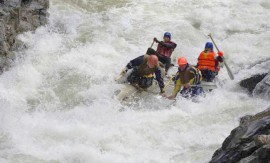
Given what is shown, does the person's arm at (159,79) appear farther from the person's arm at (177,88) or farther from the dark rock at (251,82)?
the dark rock at (251,82)

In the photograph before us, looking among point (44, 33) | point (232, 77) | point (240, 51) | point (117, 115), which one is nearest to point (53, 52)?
point (44, 33)

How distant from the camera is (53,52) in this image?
1082cm

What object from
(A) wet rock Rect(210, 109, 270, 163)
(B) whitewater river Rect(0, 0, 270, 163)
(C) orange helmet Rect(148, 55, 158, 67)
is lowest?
(B) whitewater river Rect(0, 0, 270, 163)

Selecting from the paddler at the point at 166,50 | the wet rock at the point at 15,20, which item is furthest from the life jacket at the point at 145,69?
the wet rock at the point at 15,20

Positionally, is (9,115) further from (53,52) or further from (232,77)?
(232,77)

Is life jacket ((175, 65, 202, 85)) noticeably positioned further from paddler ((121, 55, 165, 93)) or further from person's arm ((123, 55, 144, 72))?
person's arm ((123, 55, 144, 72))

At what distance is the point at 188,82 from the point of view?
9070mm

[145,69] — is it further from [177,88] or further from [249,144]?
[249,144]

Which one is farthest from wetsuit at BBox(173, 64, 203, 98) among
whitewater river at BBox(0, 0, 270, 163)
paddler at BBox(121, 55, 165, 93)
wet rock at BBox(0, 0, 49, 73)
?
wet rock at BBox(0, 0, 49, 73)

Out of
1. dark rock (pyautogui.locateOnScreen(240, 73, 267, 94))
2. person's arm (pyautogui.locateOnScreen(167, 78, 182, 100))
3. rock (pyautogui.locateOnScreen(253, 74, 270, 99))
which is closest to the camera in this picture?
rock (pyautogui.locateOnScreen(253, 74, 270, 99))

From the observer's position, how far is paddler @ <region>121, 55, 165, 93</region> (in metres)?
8.91

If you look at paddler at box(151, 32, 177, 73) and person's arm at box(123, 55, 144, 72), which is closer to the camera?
person's arm at box(123, 55, 144, 72)

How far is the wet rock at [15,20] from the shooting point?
31.5ft

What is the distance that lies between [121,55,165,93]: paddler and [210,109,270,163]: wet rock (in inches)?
141
